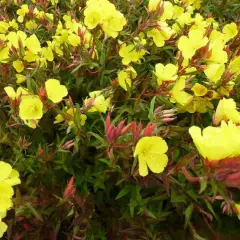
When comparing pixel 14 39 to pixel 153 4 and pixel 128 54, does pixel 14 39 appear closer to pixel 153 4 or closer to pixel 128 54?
pixel 128 54

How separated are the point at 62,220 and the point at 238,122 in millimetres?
781

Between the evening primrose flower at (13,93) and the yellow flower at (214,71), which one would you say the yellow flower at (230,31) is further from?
the evening primrose flower at (13,93)

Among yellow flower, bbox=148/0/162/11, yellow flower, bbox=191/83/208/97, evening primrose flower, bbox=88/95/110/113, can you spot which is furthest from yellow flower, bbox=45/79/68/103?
yellow flower, bbox=148/0/162/11

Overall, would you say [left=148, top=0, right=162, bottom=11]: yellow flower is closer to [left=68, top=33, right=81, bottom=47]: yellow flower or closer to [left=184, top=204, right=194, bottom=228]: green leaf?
[left=68, top=33, right=81, bottom=47]: yellow flower

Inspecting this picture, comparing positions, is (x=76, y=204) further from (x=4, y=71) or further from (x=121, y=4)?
(x=121, y=4)

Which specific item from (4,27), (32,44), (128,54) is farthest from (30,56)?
(4,27)

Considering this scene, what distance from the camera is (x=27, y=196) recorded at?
146cm

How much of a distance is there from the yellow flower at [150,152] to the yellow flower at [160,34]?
0.71m

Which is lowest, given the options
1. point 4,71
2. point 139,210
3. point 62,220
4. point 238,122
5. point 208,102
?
point 62,220

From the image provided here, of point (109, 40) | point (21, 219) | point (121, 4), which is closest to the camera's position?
point (21, 219)

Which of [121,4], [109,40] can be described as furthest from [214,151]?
[121,4]

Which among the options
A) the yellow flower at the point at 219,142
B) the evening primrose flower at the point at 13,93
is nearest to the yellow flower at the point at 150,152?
the yellow flower at the point at 219,142

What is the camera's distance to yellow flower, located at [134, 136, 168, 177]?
4.00ft

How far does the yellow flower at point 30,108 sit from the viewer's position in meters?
1.40
